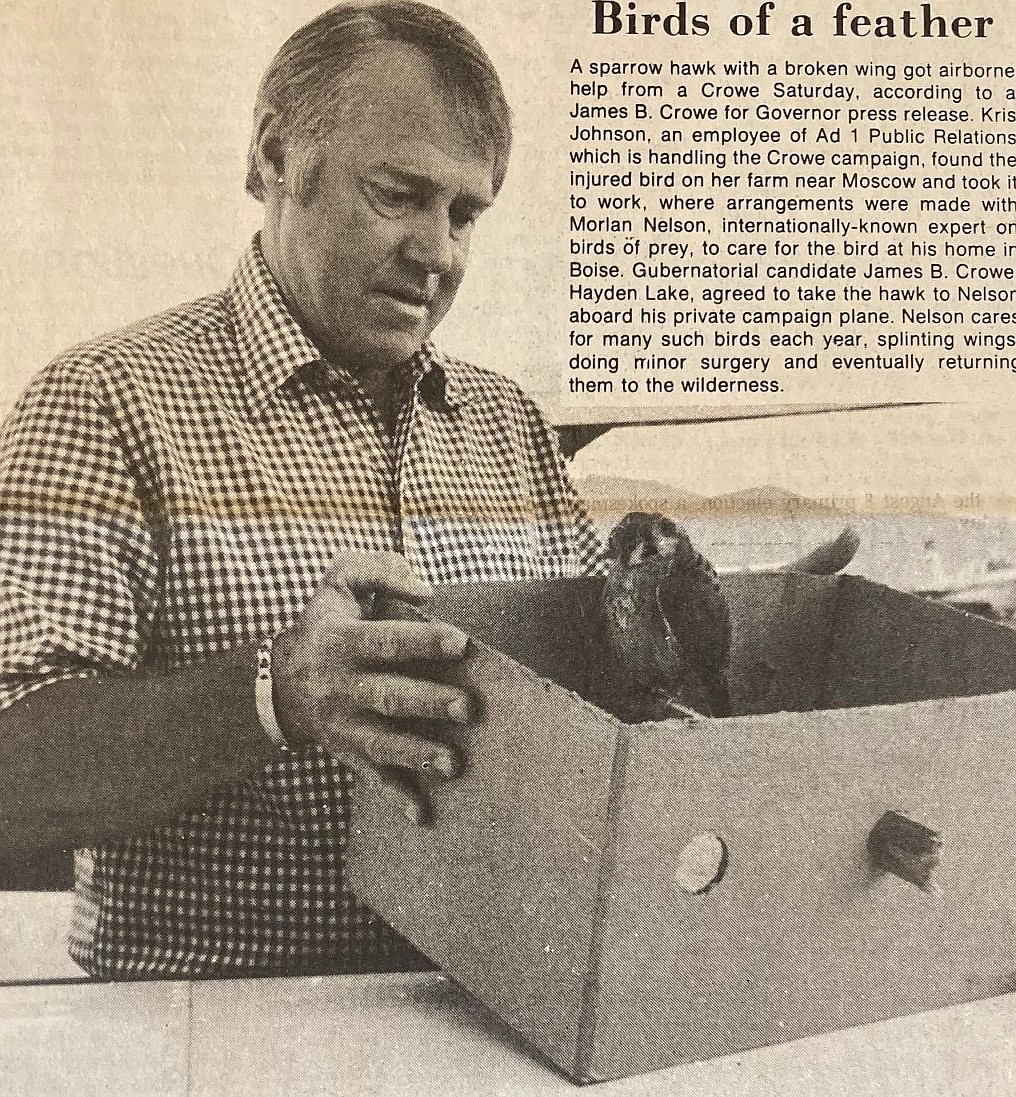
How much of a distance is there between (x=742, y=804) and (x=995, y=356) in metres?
0.46

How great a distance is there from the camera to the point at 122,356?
29.1 inches

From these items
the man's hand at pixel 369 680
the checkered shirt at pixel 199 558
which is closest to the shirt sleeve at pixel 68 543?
the checkered shirt at pixel 199 558

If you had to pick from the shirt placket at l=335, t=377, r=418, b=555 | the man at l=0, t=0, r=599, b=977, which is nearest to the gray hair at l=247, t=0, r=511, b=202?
the man at l=0, t=0, r=599, b=977

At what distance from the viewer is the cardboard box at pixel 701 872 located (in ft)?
1.51

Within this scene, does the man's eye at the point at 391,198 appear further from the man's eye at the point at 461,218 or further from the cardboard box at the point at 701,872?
the cardboard box at the point at 701,872

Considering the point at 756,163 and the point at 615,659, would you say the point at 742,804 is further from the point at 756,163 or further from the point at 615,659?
the point at 756,163

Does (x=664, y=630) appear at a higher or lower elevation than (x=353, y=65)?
lower

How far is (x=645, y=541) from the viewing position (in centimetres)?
66

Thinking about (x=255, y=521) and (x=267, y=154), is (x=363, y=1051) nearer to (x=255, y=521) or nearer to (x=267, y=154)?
(x=255, y=521)

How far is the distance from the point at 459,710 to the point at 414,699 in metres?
0.02

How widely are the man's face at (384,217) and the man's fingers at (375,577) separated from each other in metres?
0.24

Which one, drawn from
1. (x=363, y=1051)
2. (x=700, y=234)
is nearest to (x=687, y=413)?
(x=700, y=234)

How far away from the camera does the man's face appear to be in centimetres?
74

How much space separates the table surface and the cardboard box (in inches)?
0.5
